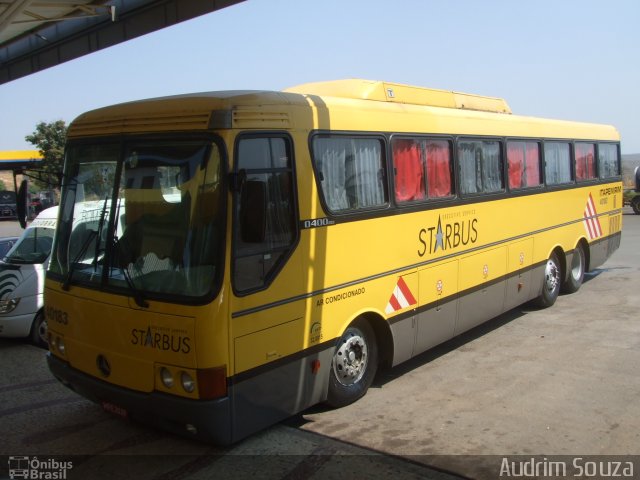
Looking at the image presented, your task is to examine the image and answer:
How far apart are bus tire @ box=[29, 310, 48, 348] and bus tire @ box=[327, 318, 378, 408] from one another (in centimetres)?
466

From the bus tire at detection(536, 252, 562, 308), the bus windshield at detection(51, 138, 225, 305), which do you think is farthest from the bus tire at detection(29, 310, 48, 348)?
the bus tire at detection(536, 252, 562, 308)

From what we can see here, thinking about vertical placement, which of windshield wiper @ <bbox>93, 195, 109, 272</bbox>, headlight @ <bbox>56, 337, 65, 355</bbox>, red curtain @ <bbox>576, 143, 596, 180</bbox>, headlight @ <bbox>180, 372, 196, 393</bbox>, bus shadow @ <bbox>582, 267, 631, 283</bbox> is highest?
red curtain @ <bbox>576, 143, 596, 180</bbox>

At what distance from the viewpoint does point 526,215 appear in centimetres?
887

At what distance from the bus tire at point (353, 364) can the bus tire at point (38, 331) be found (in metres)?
4.66

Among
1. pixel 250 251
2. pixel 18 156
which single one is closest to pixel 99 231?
pixel 250 251

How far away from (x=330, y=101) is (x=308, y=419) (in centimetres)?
300

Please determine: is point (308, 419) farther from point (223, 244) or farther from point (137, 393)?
point (223, 244)

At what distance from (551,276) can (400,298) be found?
4.88 m

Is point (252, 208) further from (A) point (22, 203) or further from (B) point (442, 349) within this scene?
(B) point (442, 349)

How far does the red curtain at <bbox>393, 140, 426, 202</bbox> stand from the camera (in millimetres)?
6309

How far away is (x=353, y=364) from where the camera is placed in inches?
231

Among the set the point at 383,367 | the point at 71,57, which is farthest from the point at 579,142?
the point at 71,57

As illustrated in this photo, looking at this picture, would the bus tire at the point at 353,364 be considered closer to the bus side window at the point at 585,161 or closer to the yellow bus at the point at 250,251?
the yellow bus at the point at 250,251

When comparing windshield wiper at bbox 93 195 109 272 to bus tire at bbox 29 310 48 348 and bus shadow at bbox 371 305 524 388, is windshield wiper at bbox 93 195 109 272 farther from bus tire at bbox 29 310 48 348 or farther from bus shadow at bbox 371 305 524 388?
bus tire at bbox 29 310 48 348
